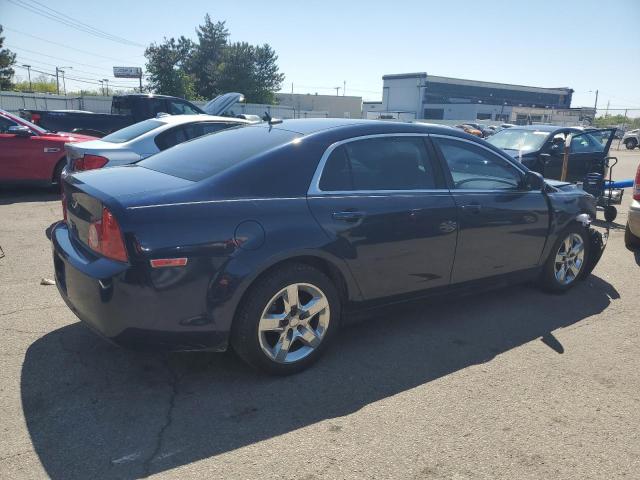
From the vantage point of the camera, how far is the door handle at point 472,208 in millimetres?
3963

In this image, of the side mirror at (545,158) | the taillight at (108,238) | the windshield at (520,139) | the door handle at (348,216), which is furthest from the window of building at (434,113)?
the taillight at (108,238)

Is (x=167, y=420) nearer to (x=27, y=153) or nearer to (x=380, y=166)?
(x=380, y=166)

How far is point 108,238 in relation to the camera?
2.80 m

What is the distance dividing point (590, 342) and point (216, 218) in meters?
3.08

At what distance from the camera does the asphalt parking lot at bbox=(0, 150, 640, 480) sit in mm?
2479

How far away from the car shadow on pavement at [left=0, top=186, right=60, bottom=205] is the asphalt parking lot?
209 inches

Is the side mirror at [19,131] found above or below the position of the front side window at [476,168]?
below

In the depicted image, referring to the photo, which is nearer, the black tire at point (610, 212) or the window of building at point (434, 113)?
the black tire at point (610, 212)

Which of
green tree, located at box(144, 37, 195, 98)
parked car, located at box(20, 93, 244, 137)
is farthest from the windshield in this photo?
green tree, located at box(144, 37, 195, 98)

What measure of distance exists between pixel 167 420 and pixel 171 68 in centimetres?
6895

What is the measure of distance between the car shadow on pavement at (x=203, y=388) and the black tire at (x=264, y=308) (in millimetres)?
105

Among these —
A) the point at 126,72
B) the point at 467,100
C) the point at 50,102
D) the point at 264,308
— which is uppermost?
the point at 126,72

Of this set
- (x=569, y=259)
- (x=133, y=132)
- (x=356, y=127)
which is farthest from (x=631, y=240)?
(x=133, y=132)

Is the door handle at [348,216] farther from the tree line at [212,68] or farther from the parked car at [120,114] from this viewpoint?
the tree line at [212,68]
